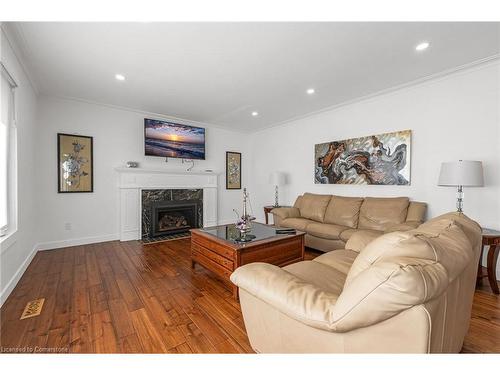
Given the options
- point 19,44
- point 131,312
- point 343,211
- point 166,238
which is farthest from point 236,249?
point 19,44

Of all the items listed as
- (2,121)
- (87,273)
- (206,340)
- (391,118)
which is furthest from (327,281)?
(2,121)

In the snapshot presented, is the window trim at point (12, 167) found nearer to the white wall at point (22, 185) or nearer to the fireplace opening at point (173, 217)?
the white wall at point (22, 185)

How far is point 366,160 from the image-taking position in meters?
3.68

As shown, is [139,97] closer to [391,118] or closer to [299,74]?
[299,74]

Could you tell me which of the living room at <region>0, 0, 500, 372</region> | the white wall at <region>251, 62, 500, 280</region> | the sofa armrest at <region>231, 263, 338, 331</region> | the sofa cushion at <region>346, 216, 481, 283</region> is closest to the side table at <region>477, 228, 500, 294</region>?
the living room at <region>0, 0, 500, 372</region>

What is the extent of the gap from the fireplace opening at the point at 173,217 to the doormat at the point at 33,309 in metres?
2.23

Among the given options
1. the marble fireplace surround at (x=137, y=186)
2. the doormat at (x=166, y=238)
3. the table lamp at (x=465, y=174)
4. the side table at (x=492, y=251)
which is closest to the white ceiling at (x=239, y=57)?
the table lamp at (x=465, y=174)

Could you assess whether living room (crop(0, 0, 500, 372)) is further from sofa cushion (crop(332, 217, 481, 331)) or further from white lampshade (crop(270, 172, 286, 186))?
white lampshade (crop(270, 172, 286, 186))

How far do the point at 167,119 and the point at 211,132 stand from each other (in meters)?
1.08

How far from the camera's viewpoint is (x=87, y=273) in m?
2.67

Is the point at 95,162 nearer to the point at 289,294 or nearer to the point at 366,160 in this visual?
the point at 289,294

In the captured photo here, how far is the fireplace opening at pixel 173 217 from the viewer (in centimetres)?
436

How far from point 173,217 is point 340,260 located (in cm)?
369
